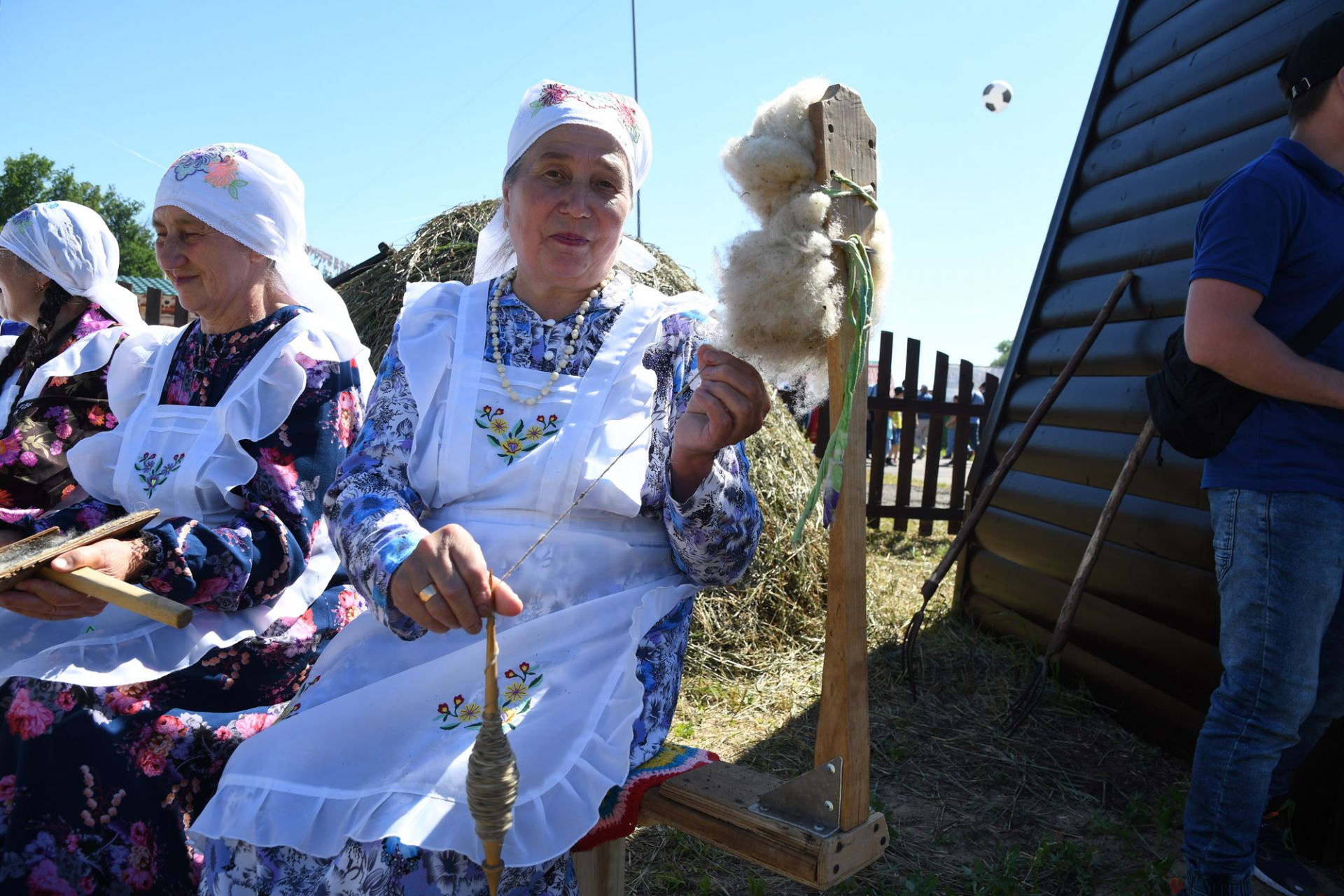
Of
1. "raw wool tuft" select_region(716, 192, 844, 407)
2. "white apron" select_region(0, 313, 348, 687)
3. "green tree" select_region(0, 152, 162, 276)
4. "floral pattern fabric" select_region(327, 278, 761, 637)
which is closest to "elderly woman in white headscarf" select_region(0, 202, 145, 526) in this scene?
"white apron" select_region(0, 313, 348, 687)

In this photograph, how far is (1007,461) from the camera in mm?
3920

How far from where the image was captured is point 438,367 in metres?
1.75

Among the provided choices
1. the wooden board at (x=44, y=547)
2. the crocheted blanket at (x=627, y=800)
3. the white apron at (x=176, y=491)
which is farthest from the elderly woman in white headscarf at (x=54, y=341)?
the crocheted blanket at (x=627, y=800)

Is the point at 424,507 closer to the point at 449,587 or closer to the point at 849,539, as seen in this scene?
the point at 449,587

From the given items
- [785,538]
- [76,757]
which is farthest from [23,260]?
[785,538]

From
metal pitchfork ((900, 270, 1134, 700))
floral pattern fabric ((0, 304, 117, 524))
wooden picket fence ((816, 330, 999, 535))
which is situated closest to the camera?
floral pattern fabric ((0, 304, 117, 524))

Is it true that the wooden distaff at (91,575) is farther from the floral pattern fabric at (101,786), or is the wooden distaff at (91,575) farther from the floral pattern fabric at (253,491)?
the floral pattern fabric at (101,786)

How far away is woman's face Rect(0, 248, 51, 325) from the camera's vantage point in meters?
3.15

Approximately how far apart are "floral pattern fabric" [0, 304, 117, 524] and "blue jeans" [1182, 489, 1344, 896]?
9.98 feet

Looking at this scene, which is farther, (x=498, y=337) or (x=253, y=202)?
(x=253, y=202)

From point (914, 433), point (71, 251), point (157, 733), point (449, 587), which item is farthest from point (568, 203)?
point (914, 433)

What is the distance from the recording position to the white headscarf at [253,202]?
217 centimetres

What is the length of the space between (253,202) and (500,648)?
139 cm

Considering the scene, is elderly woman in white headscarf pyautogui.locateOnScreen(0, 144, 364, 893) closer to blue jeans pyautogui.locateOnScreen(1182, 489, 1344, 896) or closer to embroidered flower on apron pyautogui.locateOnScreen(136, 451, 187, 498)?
embroidered flower on apron pyautogui.locateOnScreen(136, 451, 187, 498)
